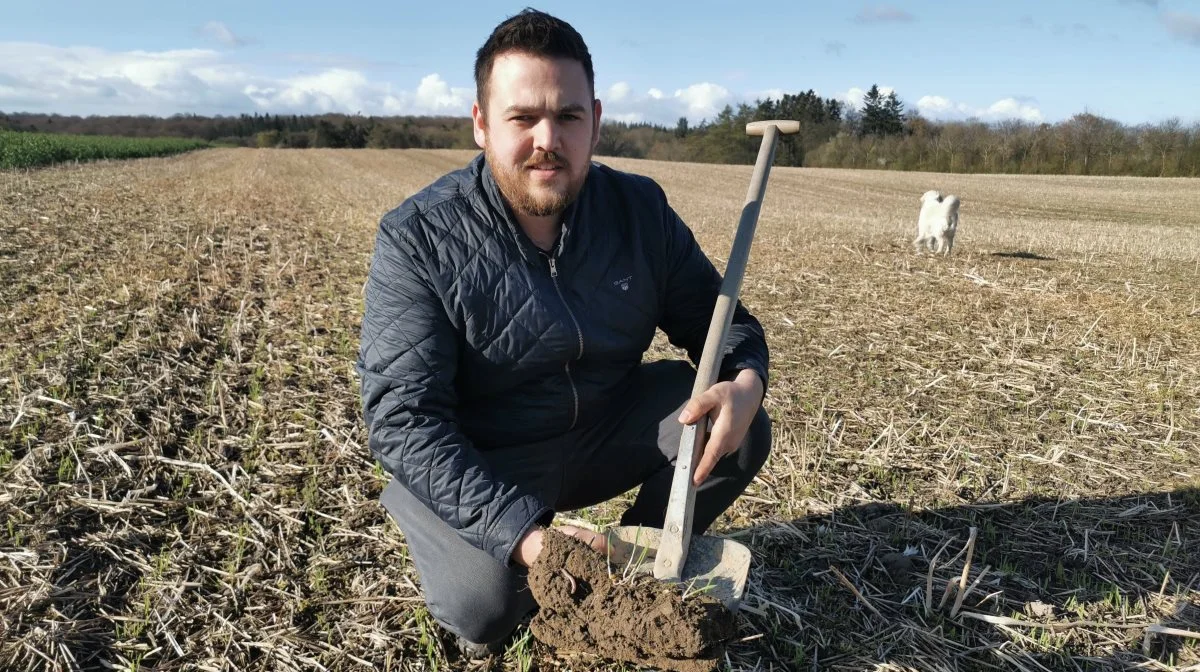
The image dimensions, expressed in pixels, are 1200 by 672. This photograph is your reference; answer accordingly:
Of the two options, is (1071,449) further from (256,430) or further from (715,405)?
(256,430)

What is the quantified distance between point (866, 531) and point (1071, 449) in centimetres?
147

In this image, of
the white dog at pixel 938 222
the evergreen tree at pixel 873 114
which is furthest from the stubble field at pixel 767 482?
the evergreen tree at pixel 873 114

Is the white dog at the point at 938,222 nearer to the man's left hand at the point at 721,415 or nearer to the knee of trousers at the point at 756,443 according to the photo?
the knee of trousers at the point at 756,443

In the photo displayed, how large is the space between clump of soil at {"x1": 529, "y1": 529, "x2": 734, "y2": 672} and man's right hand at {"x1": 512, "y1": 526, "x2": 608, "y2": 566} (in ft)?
0.17

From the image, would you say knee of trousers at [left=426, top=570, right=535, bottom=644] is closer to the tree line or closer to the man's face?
the man's face

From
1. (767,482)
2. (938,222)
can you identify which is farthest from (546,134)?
(938,222)

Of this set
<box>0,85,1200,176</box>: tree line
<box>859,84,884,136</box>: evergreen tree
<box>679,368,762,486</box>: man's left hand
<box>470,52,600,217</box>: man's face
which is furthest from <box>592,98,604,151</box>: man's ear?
<box>859,84,884,136</box>: evergreen tree

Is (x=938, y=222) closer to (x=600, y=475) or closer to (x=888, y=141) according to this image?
(x=600, y=475)

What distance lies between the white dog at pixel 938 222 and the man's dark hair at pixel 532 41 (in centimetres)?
800

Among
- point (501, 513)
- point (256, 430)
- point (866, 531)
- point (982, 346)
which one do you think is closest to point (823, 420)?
point (866, 531)

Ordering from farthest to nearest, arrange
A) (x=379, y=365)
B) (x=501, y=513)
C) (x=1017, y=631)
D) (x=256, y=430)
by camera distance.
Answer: (x=256, y=430) → (x=1017, y=631) → (x=379, y=365) → (x=501, y=513)

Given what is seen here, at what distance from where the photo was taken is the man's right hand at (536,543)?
201 cm

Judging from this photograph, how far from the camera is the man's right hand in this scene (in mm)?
2014

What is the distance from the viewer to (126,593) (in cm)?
263
